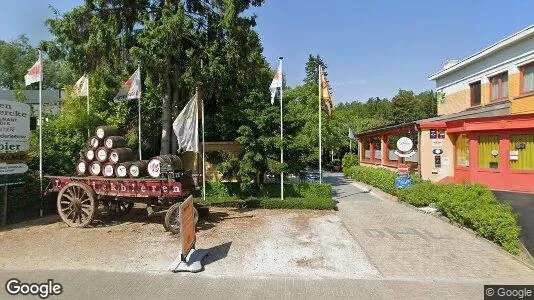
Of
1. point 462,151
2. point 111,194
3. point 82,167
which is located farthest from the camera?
point 462,151

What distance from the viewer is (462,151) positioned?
62.5 ft

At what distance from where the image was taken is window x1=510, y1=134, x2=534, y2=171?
15.5m

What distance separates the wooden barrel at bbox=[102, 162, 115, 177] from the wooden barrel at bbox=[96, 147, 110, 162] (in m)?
0.19

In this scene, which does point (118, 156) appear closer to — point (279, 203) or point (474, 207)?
point (279, 203)

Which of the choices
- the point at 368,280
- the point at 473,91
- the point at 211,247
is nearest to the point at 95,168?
the point at 211,247

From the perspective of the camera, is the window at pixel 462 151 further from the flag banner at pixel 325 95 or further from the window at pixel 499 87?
the flag banner at pixel 325 95

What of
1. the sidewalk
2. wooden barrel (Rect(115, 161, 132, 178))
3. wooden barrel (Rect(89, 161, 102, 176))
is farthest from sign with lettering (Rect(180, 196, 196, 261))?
wooden barrel (Rect(89, 161, 102, 176))

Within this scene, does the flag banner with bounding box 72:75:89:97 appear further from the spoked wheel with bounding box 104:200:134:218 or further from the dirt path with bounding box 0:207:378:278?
the dirt path with bounding box 0:207:378:278

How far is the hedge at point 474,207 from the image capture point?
9.75 meters

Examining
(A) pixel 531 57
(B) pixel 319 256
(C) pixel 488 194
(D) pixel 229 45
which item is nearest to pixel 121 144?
(D) pixel 229 45

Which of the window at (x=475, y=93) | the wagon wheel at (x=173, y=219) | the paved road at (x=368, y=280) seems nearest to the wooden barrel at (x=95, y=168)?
the wagon wheel at (x=173, y=219)

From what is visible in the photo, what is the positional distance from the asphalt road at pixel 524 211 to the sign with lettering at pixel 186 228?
7713 millimetres

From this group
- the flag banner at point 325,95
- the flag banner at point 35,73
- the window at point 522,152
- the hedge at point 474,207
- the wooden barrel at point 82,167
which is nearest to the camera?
the hedge at point 474,207

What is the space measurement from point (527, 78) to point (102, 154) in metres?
18.0
